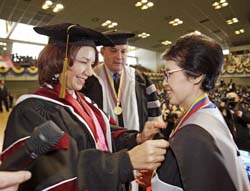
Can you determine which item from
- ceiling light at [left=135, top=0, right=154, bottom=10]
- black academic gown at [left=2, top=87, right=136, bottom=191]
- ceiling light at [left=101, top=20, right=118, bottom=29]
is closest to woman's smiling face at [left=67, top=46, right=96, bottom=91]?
black academic gown at [left=2, top=87, right=136, bottom=191]

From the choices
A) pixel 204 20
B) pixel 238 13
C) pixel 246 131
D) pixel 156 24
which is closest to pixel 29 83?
pixel 156 24

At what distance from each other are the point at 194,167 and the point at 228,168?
0.52ft

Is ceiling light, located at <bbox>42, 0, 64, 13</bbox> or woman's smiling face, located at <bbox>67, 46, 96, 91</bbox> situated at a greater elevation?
ceiling light, located at <bbox>42, 0, 64, 13</bbox>

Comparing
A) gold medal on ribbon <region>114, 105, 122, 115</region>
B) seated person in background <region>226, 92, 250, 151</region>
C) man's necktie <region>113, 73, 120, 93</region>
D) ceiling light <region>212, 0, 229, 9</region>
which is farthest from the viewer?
ceiling light <region>212, 0, 229, 9</region>

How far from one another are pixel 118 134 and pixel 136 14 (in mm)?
8982

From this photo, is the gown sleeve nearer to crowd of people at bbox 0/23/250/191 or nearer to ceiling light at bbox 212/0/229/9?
crowd of people at bbox 0/23/250/191

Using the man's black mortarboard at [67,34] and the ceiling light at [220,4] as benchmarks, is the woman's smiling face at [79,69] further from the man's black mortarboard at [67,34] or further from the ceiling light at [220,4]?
the ceiling light at [220,4]

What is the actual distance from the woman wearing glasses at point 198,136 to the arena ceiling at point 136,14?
737cm

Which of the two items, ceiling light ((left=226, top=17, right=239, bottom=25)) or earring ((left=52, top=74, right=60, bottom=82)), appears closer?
earring ((left=52, top=74, right=60, bottom=82))

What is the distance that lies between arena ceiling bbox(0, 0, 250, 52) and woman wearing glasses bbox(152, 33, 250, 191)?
7.37m

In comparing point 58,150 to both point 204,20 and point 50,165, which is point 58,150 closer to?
point 50,165

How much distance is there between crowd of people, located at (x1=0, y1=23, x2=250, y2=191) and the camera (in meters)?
0.97

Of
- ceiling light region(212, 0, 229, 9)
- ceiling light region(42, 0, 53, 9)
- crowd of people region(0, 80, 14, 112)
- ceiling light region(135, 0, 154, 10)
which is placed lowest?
crowd of people region(0, 80, 14, 112)

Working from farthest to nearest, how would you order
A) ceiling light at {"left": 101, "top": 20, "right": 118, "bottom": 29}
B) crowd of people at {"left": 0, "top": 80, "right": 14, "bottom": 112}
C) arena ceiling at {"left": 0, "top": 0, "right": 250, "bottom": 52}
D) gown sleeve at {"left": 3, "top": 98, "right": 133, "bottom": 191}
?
1. crowd of people at {"left": 0, "top": 80, "right": 14, "bottom": 112}
2. ceiling light at {"left": 101, "top": 20, "right": 118, "bottom": 29}
3. arena ceiling at {"left": 0, "top": 0, "right": 250, "bottom": 52}
4. gown sleeve at {"left": 3, "top": 98, "right": 133, "bottom": 191}
